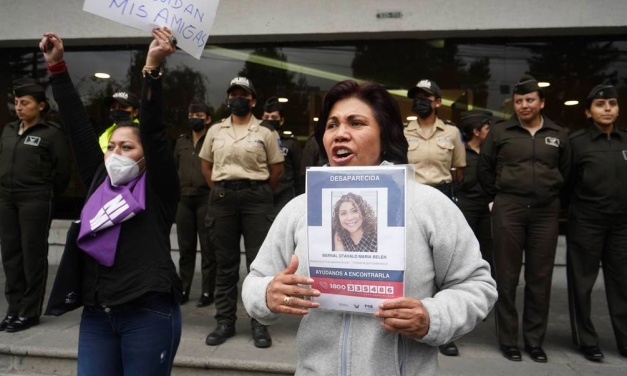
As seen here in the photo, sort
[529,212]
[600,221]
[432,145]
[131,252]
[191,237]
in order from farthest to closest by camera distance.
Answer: [191,237] < [432,145] < [600,221] < [529,212] < [131,252]

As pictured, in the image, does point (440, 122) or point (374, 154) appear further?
point (440, 122)

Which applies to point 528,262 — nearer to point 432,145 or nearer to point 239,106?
point 432,145

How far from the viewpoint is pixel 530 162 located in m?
3.89

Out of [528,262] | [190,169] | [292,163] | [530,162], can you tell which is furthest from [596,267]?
[190,169]

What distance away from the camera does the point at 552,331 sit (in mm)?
4535

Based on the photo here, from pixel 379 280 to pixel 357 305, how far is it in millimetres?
100

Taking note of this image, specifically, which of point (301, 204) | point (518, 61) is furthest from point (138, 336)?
point (518, 61)

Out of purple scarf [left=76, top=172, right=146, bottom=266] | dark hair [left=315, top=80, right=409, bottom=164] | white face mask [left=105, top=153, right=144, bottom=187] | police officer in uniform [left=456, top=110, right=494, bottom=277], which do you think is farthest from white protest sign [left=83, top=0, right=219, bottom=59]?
police officer in uniform [left=456, top=110, right=494, bottom=277]

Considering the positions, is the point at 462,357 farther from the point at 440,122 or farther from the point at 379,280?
the point at 379,280

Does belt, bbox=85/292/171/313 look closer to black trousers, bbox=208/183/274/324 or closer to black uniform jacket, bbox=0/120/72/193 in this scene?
black trousers, bbox=208/183/274/324

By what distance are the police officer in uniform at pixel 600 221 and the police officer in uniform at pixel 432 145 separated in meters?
1.04

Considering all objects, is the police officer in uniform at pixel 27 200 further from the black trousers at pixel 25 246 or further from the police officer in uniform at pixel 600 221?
the police officer in uniform at pixel 600 221

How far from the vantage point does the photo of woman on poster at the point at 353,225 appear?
51.9 inches

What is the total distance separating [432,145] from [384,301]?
321cm
